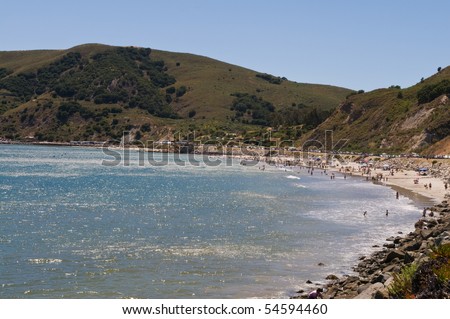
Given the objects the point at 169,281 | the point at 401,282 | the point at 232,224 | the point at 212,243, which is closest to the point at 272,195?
the point at 232,224

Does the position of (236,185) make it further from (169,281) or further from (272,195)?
(169,281)

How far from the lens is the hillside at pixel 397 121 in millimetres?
121006

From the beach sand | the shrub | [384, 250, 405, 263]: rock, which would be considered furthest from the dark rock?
the beach sand

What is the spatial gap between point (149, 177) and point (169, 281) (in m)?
76.5

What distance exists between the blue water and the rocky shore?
1.52 metres

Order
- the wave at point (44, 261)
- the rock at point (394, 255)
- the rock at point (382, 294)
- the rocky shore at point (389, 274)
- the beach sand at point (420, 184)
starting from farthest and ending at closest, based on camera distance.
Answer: the beach sand at point (420, 184), the wave at point (44, 261), the rock at point (394, 255), the rock at point (382, 294), the rocky shore at point (389, 274)

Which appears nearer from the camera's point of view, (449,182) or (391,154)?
(449,182)

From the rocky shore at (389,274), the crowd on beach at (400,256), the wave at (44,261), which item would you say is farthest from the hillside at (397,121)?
the wave at (44,261)

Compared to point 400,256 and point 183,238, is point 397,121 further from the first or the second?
point 400,256

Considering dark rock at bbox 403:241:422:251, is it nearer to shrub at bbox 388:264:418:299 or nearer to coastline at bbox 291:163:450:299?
coastline at bbox 291:163:450:299

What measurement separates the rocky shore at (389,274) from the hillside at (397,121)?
83.1 meters

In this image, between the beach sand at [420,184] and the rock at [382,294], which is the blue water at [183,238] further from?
the rock at [382,294]

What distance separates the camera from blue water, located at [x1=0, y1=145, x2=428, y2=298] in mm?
28062
